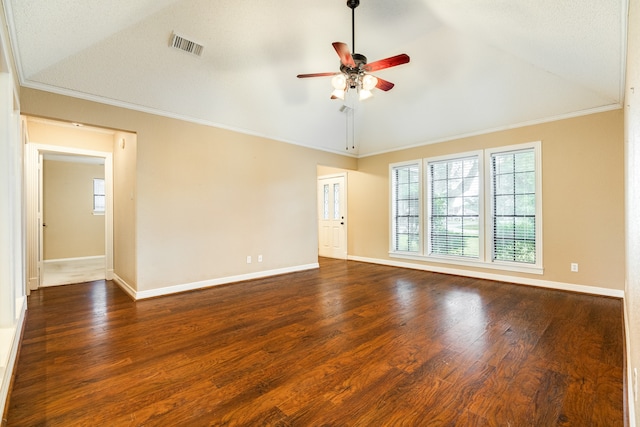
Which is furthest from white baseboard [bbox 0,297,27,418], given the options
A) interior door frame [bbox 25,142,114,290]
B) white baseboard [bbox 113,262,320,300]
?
interior door frame [bbox 25,142,114,290]

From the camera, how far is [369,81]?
309 cm

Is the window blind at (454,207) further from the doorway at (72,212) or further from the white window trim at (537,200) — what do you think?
the doorway at (72,212)

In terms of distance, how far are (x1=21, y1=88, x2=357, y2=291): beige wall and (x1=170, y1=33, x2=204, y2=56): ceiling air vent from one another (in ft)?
3.51

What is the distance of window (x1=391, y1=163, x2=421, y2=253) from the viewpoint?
585 cm

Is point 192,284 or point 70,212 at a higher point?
point 70,212

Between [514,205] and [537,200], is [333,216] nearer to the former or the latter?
[514,205]

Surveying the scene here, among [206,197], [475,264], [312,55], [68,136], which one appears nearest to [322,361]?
[206,197]

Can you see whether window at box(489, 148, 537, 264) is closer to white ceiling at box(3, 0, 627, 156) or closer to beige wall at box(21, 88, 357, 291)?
white ceiling at box(3, 0, 627, 156)

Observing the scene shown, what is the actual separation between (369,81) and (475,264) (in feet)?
12.4

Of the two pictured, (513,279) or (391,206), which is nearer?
(513,279)

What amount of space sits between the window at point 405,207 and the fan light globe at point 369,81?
3013mm

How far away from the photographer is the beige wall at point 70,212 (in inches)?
269

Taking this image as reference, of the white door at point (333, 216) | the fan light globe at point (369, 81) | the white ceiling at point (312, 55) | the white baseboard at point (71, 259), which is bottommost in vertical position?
the white baseboard at point (71, 259)

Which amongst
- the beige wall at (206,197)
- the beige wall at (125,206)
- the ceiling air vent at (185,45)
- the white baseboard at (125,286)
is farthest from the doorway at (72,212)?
the ceiling air vent at (185,45)
